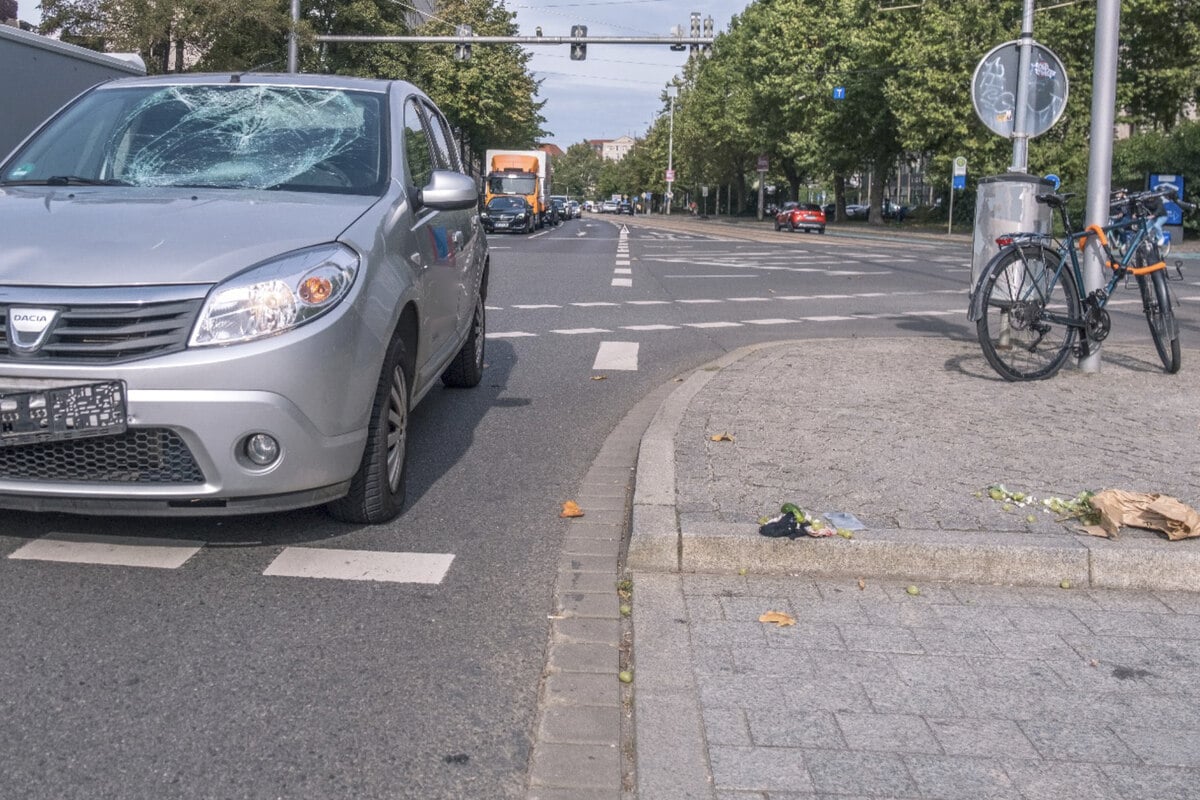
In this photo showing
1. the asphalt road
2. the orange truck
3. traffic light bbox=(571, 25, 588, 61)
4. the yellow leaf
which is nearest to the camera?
the asphalt road

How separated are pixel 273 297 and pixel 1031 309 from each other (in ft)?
17.0

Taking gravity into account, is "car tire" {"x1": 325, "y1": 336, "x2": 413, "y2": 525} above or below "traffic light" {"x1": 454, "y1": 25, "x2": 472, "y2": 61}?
below

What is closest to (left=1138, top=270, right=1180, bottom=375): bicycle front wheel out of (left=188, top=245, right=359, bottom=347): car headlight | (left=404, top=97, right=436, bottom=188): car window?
(left=404, top=97, right=436, bottom=188): car window

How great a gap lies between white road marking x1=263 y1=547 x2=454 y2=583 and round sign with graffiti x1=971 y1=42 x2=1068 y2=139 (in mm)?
6384

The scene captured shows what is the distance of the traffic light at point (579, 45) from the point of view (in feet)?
116

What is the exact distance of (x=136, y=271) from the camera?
4129 mm

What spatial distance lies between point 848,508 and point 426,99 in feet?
11.6

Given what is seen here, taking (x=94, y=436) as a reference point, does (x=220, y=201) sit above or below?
above

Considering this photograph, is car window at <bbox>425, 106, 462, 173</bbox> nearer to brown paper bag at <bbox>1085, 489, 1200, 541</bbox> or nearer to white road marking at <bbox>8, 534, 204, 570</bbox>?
white road marking at <bbox>8, 534, 204, 570</bbox>

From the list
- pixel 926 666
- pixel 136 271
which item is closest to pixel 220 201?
→ pixel 136 271

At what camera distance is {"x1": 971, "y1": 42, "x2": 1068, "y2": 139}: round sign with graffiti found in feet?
30.9

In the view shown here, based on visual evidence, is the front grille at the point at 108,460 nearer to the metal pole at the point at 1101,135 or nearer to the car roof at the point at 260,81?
the car roof at the point at 260,81

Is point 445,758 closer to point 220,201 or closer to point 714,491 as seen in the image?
point 714,491

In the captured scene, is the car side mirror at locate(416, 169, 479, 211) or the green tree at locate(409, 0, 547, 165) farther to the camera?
the green tree at locate(409, 0, 547, 165)
